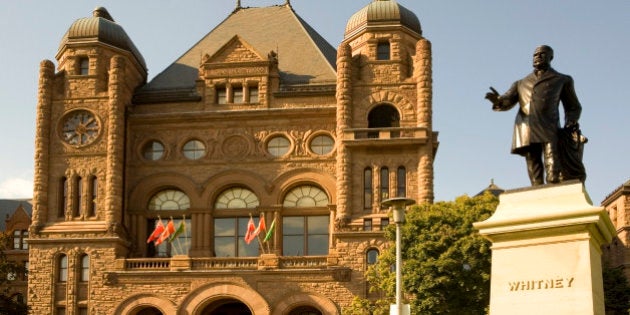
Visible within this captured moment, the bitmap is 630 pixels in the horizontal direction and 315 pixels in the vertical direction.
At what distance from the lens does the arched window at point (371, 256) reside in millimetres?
48000

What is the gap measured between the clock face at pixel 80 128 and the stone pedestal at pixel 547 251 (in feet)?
144

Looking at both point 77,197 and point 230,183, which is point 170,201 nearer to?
point 230,183

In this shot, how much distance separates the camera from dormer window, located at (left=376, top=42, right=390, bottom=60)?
51.9 meters

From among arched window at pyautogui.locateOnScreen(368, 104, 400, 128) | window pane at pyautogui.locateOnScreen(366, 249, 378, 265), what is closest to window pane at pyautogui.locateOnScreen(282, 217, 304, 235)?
window pane at pyautogui.locateOnScreen(366, 249, 378, 265)

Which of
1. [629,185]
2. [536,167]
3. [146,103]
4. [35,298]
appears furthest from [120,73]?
[536,167]

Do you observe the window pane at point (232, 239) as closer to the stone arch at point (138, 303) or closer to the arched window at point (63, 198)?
the stone arch at point (138, 303)

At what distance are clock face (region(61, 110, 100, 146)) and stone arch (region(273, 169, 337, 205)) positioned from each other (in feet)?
34.8

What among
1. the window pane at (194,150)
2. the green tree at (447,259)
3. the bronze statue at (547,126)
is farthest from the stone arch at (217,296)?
the bronze statue at (547,126)

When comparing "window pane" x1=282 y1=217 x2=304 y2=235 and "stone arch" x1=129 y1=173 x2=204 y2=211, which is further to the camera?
"stone arch" x1=129 y1=173 x2=204 y2=211

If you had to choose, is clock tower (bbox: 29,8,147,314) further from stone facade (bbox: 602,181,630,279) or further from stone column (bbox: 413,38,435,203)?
stone facade (bbox: 602,181,630,279)

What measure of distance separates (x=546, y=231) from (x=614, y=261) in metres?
62.9

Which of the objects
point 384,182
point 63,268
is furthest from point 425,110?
point 63,268

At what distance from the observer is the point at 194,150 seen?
54.2m

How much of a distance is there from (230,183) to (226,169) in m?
0.84
